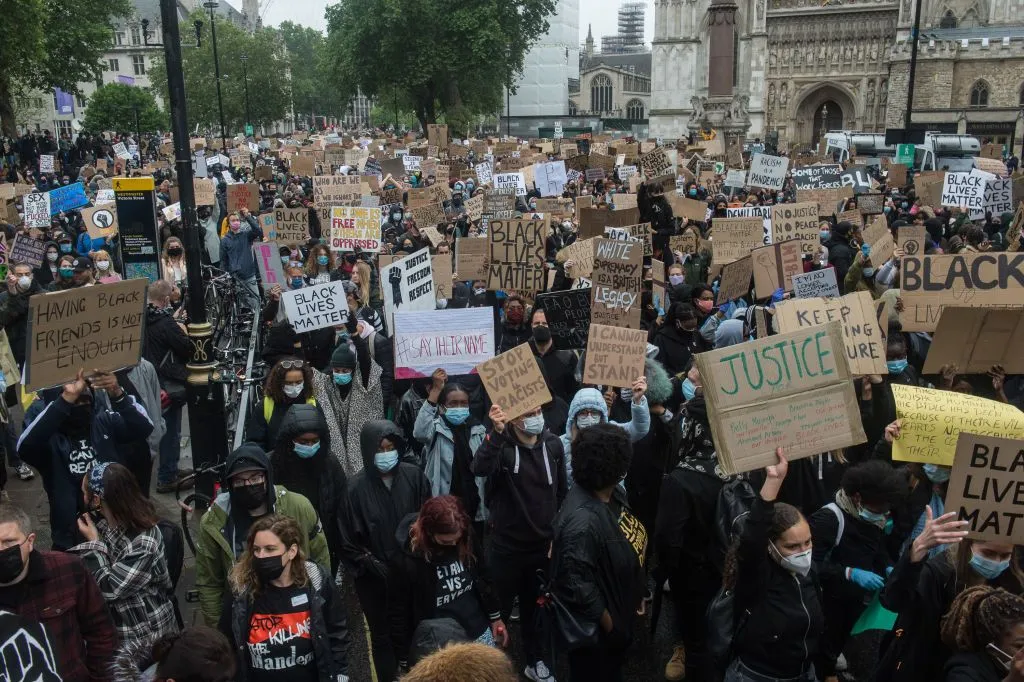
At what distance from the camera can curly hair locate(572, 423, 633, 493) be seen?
4.13m

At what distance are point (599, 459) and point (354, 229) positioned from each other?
27.8 feet

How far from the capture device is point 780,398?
4.09m

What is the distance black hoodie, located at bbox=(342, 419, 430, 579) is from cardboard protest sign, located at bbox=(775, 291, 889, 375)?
266 cm

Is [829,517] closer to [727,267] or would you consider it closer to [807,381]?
[807,381]

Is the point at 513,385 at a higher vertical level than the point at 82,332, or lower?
lower

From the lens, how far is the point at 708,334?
7793mm

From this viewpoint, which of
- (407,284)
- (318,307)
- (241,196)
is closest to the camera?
(318,307)

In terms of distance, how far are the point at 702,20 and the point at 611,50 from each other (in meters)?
147

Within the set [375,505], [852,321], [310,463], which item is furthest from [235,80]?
[375,505]

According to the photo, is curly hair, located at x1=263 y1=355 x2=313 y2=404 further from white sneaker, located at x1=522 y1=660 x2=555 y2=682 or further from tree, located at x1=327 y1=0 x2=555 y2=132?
tree, located at x1=327 y1=0 x2=555 y2=132

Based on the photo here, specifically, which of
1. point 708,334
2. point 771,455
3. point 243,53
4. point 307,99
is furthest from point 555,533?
point 307,99

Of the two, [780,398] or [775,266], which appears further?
[775,266]

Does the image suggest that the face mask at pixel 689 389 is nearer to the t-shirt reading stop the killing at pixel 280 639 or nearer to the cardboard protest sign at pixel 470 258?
the t-shirt reading stop the killing at pixel 280 639

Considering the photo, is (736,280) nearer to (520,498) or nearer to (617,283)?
(617,283)
